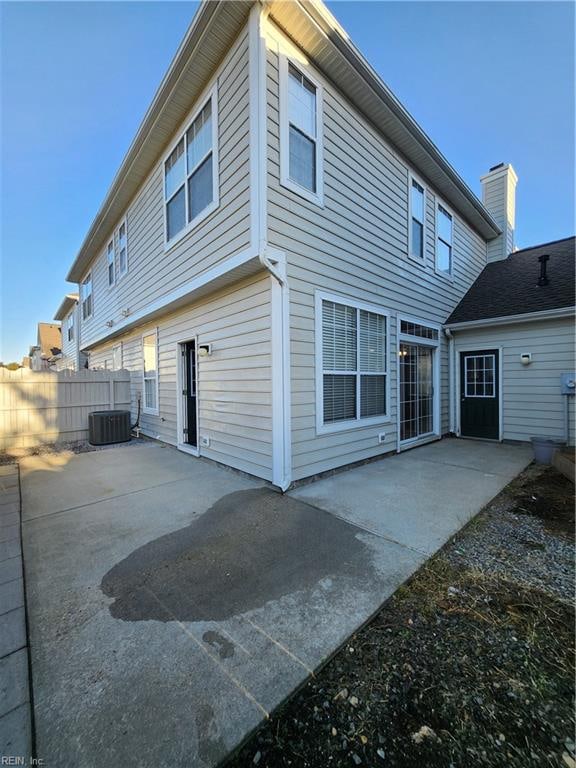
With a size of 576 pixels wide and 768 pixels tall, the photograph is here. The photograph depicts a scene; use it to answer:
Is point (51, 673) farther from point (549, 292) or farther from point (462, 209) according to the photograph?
point (462, 209)

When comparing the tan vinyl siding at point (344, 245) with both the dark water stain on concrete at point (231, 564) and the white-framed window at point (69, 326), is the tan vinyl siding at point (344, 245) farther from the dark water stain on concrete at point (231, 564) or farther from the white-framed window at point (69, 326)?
the white-framed window at point (69, 326)

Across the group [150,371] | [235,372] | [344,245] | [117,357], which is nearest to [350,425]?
[235,372]

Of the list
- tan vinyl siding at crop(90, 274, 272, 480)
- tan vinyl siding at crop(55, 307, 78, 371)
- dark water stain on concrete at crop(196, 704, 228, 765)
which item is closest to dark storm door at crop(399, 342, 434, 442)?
tan vinyl siding at crop(90, 274, 272, 480)

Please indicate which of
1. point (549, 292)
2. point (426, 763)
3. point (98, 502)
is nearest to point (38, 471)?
point (98, 502)

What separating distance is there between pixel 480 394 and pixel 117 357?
10301mm

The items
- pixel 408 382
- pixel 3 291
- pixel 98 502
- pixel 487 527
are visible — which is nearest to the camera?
pixel 487 527

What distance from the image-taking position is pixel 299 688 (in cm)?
147

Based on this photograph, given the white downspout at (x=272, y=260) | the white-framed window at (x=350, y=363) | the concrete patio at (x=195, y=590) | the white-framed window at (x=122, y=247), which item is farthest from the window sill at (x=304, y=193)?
the white-framed window at (x=122, y=247)

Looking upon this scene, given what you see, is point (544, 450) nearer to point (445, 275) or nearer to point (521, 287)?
point (521, 287)

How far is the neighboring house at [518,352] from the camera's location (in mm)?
6320

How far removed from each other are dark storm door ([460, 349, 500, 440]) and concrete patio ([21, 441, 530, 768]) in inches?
123

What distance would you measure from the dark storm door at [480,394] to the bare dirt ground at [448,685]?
17.9 ft

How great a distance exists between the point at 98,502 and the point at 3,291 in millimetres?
23733

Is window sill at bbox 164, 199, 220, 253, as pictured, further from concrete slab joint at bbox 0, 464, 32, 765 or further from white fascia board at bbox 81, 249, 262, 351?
concrete slab joint at bbox 0, 464, 32, 765
